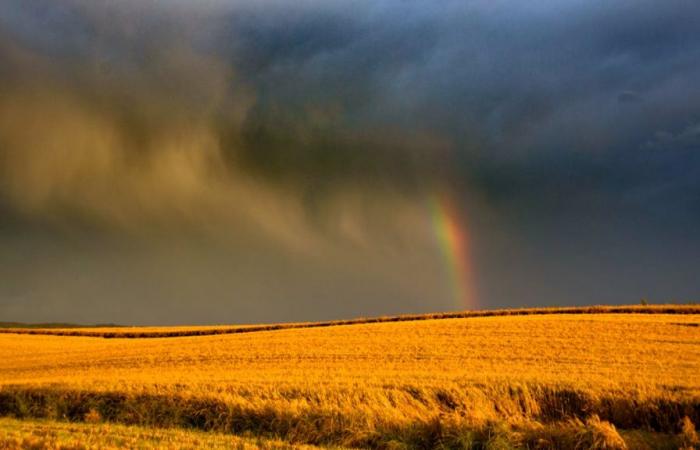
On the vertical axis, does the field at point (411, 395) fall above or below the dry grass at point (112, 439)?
above

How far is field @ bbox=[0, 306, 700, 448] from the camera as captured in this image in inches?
537

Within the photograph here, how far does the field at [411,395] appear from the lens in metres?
13.6

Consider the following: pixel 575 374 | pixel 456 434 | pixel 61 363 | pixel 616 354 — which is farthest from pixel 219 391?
pixel 61 363

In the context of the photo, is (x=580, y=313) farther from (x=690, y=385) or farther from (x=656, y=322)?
(x=690, y=385)

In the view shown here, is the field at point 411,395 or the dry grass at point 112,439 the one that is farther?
the field at point 411,395

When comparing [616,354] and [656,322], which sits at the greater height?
[656,322]

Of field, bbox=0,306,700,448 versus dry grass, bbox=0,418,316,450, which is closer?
dry grass, bbox=0,418,316,450

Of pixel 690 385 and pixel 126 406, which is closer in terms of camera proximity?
pixel 690 385

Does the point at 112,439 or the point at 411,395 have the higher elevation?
the point at 411,395

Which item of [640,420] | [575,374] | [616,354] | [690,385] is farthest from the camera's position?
[616,354]

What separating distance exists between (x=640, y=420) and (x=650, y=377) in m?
3.50

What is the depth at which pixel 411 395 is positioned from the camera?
16594 millimetres

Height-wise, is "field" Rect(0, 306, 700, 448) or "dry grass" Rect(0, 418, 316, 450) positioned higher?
"field" Rect(0, 306, 700, 448)

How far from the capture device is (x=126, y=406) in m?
17.7
